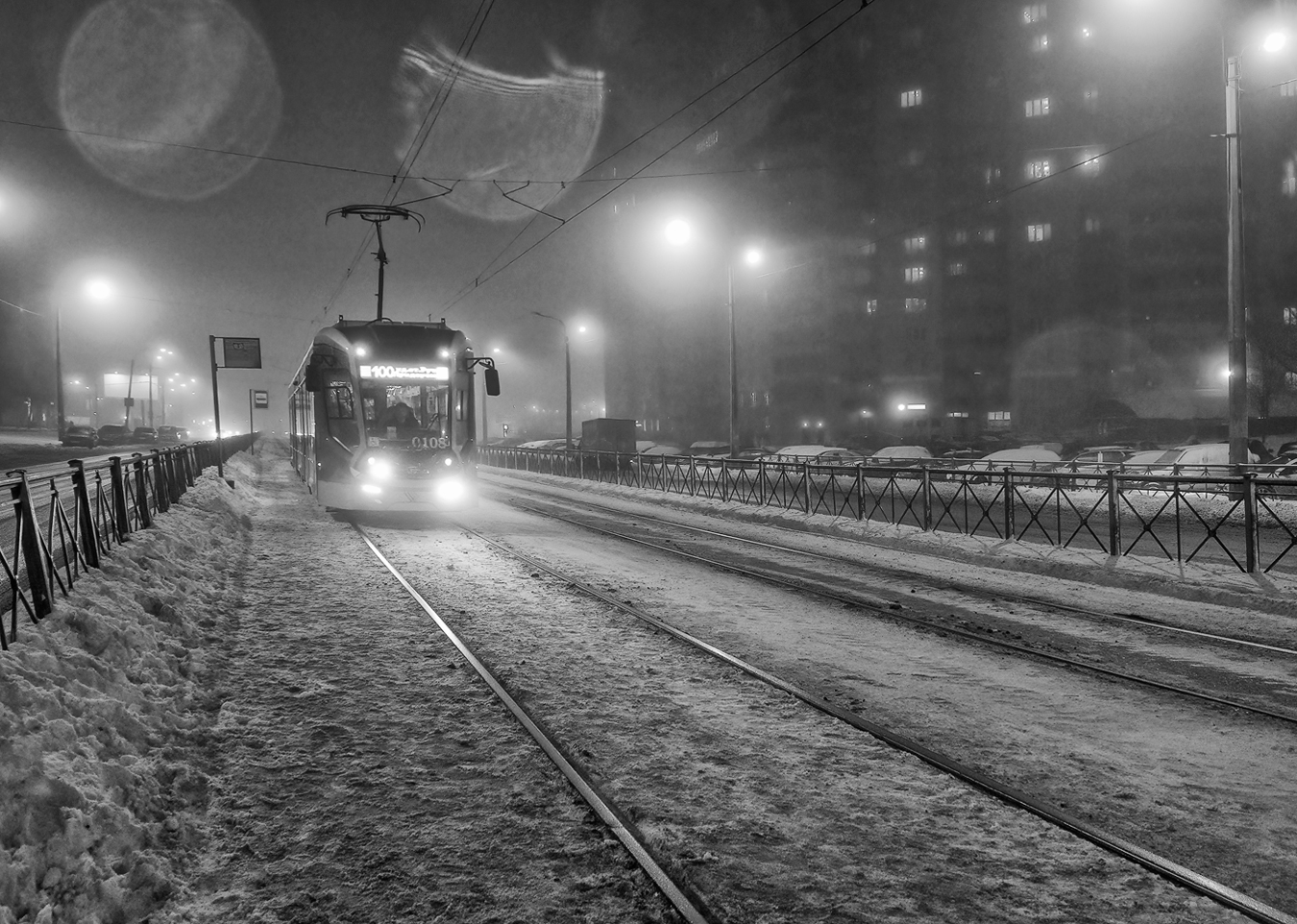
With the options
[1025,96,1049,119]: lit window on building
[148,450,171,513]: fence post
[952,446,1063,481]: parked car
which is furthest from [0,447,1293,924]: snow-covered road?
[1025,96,1049,119]: lit window on building

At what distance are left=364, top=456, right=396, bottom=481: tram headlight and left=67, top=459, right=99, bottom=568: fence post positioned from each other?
7.48 metres

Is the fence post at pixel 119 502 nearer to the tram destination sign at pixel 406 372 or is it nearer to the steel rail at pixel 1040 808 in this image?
the tram destination sign at pixel 406 372

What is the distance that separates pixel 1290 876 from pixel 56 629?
22.7 ft

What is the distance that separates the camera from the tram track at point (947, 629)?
18.5 feet

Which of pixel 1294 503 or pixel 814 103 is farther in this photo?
pixel 814 103

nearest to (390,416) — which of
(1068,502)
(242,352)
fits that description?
(1068,502)

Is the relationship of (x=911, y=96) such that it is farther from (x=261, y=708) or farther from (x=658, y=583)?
(x=261, y=708)

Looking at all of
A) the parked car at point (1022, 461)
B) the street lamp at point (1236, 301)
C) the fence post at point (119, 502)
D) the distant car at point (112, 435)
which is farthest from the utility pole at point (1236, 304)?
the distant car at point (112, 435)

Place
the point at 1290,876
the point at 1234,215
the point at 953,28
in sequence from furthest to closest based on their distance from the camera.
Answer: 1. the point at 953,28
2. the point at 1234,215
3. the point at 1290,876

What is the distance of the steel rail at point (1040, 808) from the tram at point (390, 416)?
10.2 m

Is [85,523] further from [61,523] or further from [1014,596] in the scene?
[1014,596]

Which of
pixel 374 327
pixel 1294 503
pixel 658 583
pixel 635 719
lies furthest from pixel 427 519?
pixel 1294 503

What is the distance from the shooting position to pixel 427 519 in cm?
1745

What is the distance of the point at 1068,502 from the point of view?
49.4 feet
